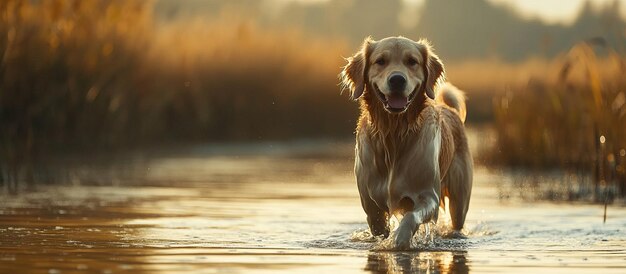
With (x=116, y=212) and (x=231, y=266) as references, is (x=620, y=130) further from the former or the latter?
(x=231, y=266)

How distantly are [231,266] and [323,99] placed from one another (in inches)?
557

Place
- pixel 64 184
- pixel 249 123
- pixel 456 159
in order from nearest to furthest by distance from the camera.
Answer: pixel 456 159 → pixel 64 184 → pixel 249 123

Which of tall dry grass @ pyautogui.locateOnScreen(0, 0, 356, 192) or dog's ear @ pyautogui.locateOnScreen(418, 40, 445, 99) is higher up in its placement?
tall dry grass @ pyautogui.locateOnScreen(0, 0, 356, 192)

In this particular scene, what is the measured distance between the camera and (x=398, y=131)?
758cm

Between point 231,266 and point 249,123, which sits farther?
point 249,123

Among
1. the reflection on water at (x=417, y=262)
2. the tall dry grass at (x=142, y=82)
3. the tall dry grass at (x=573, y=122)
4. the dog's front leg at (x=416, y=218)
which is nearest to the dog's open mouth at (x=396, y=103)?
the dog's front leg at (x=416, y=218)

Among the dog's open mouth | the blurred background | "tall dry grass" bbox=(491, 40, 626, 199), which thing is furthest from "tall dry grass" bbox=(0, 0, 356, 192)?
the dog's open mouth

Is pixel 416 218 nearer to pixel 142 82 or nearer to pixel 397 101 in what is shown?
pixel 397 101

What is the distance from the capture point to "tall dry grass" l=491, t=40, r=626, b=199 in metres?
10.4

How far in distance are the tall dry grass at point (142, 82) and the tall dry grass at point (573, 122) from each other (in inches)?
173

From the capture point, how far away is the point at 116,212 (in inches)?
362

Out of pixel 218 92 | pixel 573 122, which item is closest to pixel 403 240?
pixel 573 122

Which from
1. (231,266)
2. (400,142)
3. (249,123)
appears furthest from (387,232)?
(249,123)

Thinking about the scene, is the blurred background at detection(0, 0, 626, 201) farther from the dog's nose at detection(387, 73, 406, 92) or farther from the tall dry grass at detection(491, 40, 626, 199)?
the dog's nose at detection(387, 73, 406, 92)
